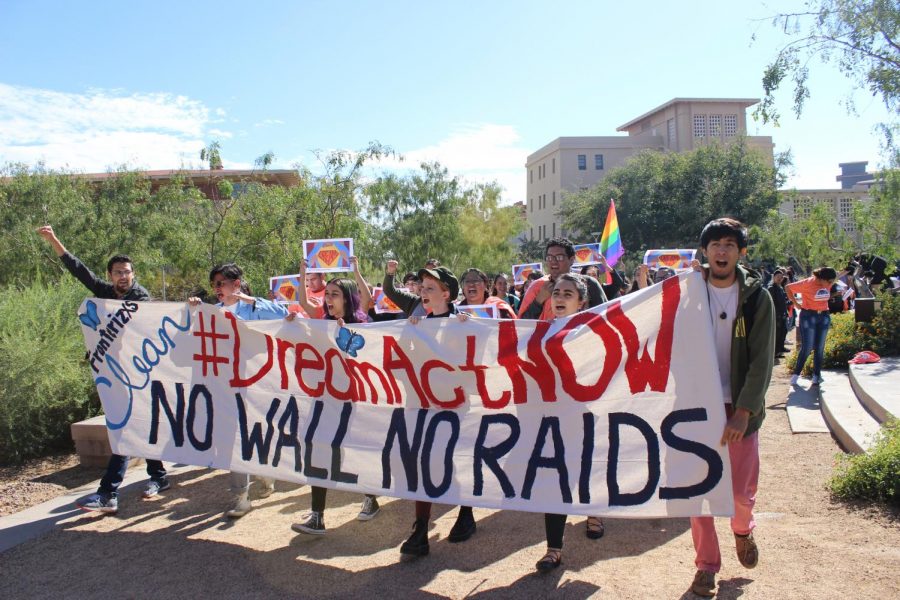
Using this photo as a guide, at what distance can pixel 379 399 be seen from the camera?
A: 14.3 ft

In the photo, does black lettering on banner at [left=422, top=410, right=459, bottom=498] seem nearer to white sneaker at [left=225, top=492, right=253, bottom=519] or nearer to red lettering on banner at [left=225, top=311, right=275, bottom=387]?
red lettering on banner at [left=225, top=311, right=275, bottom=387]

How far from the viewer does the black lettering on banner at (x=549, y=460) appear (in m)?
3.75

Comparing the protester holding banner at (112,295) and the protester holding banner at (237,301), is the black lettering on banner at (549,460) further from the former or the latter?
the protester holding banner at (112,295)

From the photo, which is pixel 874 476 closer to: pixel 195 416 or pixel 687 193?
pixel 195 416

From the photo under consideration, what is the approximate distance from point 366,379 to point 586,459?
4.88 ft

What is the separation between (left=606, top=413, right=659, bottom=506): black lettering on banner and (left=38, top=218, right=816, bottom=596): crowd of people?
313mm

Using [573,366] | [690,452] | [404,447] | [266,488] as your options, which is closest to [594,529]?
[690,452]

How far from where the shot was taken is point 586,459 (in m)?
3.74

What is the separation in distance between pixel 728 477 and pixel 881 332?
8726mm

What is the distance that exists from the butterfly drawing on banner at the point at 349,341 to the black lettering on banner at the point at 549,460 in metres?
1.32

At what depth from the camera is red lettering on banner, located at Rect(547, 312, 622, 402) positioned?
380cm

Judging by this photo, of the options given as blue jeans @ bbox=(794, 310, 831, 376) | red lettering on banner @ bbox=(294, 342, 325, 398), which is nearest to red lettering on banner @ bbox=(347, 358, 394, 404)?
red lettering on banner @ bbox=(294, 342, 325, 398)

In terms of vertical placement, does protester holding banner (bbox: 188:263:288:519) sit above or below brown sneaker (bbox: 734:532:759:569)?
above

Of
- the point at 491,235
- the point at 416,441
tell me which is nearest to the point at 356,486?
the point at 416,441
